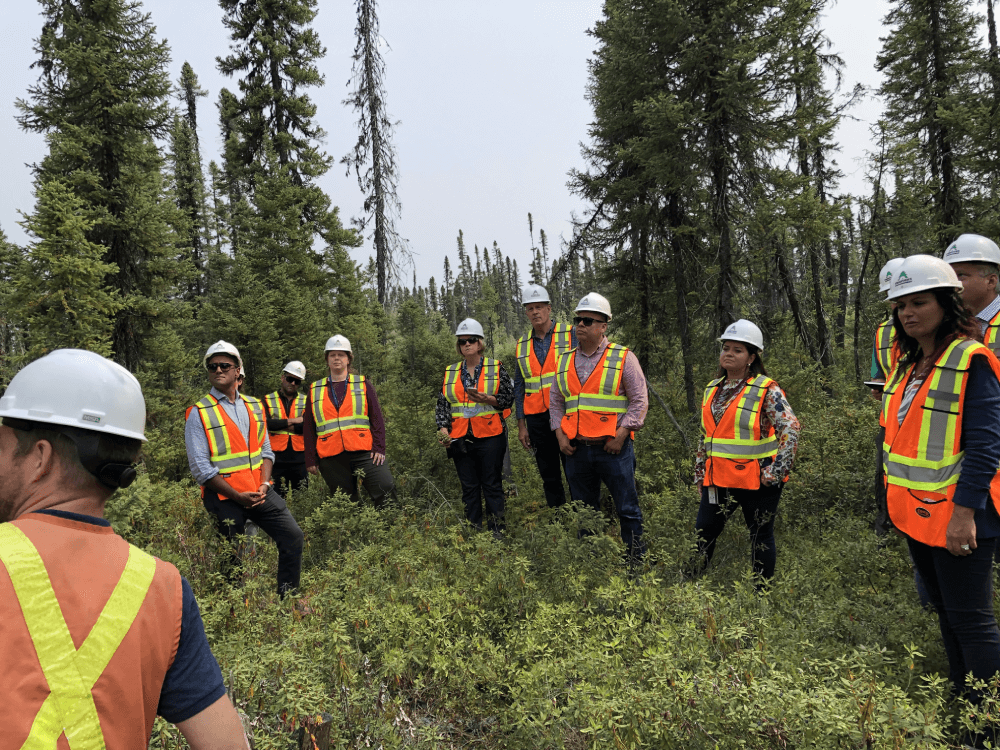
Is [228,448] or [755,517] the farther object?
[228,448]

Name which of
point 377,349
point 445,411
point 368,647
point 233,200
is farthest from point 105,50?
point 233,200

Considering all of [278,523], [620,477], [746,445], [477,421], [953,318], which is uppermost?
[953,318]

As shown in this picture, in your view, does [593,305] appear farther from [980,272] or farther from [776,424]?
[980,272]

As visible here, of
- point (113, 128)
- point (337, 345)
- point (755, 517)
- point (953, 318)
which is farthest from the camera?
point (113, 128)

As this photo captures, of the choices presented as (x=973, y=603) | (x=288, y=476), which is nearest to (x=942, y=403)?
(x=973, y=603)

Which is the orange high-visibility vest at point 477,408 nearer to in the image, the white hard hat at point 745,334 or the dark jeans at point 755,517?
the dark jeans at point 755,517

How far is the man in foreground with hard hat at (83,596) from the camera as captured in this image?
1.15 metres

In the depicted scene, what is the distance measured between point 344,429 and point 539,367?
7.84 feet

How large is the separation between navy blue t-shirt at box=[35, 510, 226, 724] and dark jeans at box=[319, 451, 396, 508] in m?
5.15

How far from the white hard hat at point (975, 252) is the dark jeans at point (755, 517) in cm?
195

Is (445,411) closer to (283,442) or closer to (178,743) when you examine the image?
(283,442)

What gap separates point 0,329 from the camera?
31781 millimetres

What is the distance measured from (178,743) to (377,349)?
15.2m

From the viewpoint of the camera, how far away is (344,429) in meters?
6.39
